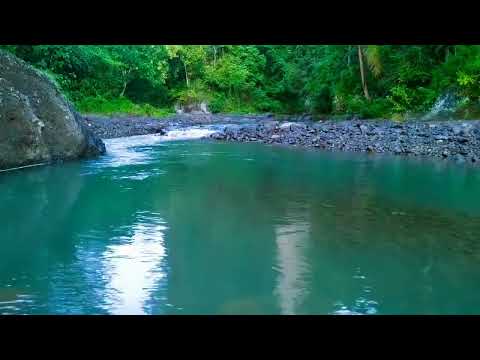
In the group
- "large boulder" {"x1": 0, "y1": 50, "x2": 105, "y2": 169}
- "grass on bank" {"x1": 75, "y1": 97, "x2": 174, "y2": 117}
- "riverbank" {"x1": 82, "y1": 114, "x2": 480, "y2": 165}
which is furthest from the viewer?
"grass on bank" {"x1": 75, "y1": 97, "x2": 174, "y2": 117}

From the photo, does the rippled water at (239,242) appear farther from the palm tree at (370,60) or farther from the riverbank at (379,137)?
the palm tree at (370,60)

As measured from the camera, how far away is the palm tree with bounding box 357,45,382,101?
2690cm

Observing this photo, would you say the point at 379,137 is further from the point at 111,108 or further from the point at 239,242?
the point at 111,108

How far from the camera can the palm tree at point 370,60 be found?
26.9 metres

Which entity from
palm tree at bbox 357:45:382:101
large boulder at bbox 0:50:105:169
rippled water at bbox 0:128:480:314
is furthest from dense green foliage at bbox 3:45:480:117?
rippled water at bbox 0:128:480:314

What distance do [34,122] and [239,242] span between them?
7957mm

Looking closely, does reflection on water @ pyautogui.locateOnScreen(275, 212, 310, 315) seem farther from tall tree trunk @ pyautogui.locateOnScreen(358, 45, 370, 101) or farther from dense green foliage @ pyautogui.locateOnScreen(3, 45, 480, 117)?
tall tree trunk @ pyautogui.locateOnScreen(358, 45, 370, 101)

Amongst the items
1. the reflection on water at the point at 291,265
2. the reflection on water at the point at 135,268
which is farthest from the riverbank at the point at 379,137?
the reflection on water at the point at 135,268

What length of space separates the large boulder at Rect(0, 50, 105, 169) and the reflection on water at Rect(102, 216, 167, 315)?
602 centimetres

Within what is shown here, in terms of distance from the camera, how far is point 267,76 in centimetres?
4997
